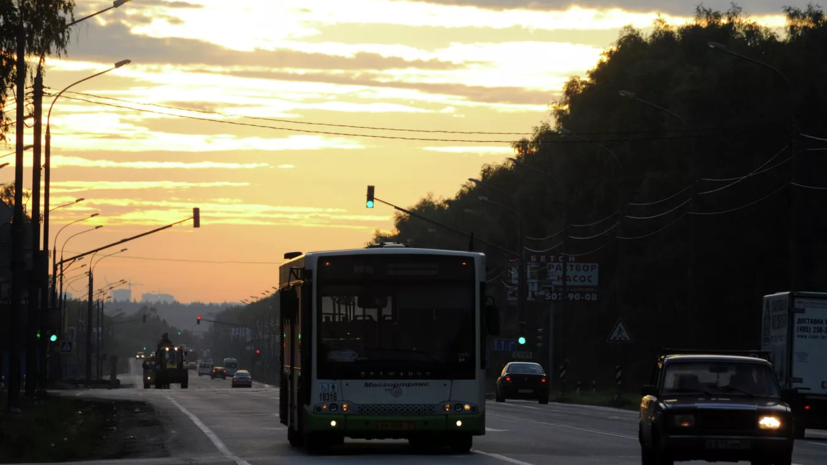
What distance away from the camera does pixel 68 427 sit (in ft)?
99.8

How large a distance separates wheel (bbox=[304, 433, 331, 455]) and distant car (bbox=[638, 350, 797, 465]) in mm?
5324

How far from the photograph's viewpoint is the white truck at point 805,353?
30.0 metres

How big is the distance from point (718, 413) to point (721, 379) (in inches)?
34.7

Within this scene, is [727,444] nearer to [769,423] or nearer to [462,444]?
[769,423]

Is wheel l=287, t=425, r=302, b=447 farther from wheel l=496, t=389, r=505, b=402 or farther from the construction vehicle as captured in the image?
the construction vehicle

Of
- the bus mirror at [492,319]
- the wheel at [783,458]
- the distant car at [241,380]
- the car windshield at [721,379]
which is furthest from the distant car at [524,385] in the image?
the distant car at [241,380]

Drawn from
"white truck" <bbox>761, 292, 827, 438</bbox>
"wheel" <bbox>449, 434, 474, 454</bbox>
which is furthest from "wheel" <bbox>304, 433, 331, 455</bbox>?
"white truck" <bbox>761, 292, 827, 438</bbox>

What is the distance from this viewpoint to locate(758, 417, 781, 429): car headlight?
1722cm

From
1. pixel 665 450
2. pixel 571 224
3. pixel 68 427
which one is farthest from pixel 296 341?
pixel 571 224

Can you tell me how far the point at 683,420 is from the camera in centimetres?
1738

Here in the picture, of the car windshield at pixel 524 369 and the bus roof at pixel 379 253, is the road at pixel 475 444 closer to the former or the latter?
the bus roof at pixel 379 253

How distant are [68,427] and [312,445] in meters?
10.3

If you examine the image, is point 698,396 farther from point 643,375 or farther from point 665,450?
point 643,375

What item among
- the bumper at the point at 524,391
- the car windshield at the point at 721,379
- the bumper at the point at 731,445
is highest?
the car windshield at the point at 721,379
